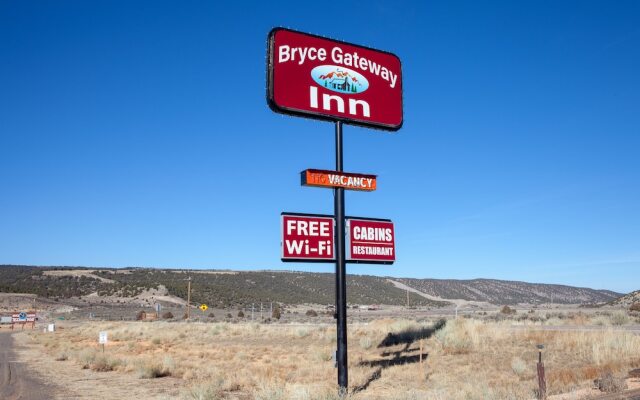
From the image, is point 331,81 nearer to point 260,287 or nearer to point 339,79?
point 339,79

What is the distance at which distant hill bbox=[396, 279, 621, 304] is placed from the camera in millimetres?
156750

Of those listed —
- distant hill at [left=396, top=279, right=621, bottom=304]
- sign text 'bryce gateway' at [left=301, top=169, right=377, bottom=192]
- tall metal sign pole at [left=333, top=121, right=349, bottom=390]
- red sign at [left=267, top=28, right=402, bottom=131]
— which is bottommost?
distant hill at [left=396, top=279, right=621, bottom=304]

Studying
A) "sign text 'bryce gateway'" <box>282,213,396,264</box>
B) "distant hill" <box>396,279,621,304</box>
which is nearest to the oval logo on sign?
"sign text 'bryce gateway'" <box>282,213,396,264</box>

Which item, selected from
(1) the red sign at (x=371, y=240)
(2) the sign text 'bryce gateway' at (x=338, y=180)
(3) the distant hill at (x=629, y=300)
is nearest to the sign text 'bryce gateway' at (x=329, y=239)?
(1) the red sign at (x=371, y=240)

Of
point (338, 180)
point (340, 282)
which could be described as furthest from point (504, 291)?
point (338, 180)

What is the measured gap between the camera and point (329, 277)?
153750 millimetres

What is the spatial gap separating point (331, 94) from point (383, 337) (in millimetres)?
18001

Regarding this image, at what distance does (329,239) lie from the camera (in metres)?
14.3

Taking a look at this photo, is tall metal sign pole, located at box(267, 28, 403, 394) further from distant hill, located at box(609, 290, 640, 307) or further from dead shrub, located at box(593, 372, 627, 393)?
distant hill, located at box(609, 290, 640, 307)

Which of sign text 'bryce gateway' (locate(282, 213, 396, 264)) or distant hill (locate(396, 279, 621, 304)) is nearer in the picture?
sign text 'bryce gateway' (locate(282, 213, 396, 264))

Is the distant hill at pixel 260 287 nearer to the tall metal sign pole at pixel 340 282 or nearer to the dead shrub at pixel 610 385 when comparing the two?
the tall metal sign pole at pixel 340 282

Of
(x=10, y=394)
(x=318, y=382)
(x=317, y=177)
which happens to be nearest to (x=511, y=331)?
(x=318, y=382)

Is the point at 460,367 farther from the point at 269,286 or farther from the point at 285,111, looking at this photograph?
the point at 269,286

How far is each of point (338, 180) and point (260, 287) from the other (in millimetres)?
116102
